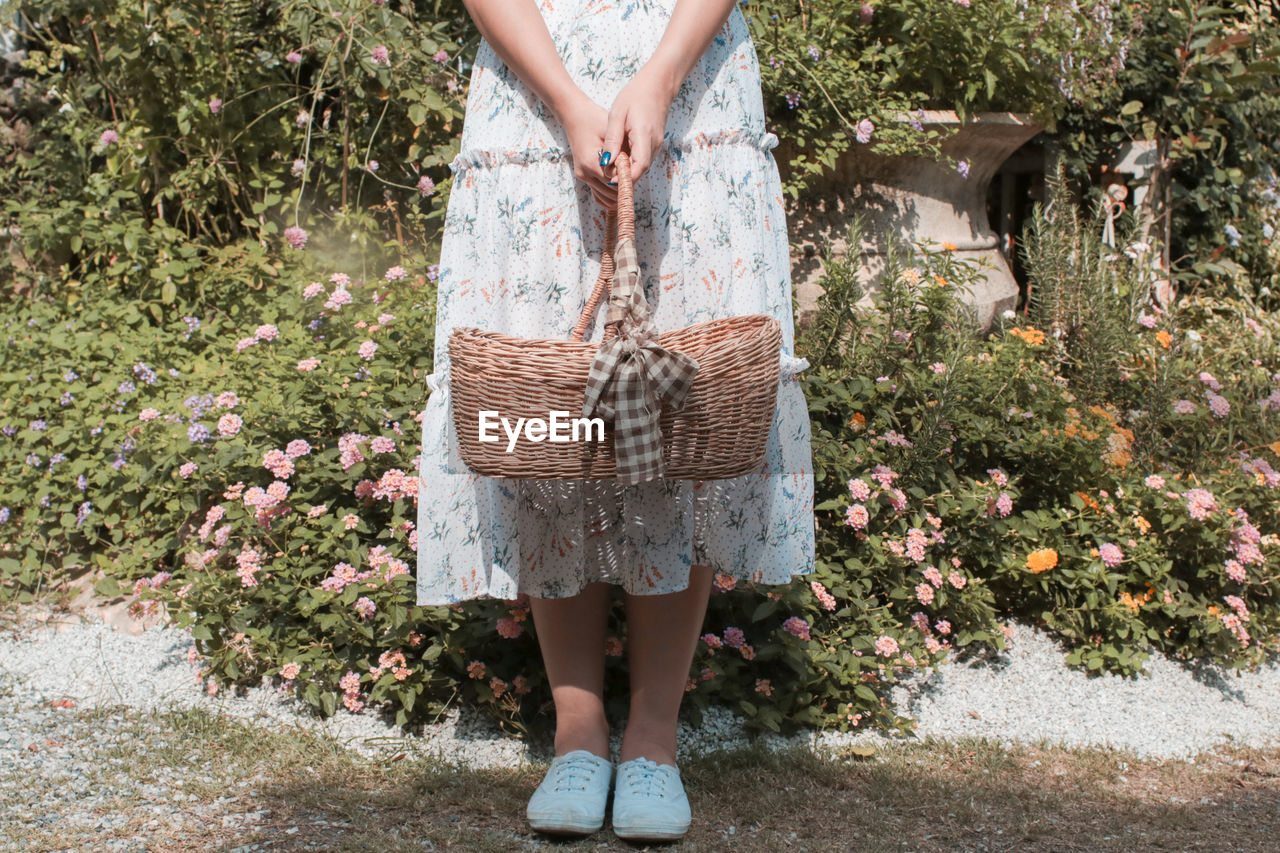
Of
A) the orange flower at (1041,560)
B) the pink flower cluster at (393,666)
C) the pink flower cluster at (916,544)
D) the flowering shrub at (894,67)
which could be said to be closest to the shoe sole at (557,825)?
the pink flower cluster at (393,666)

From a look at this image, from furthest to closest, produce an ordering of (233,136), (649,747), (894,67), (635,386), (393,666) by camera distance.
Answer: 1. (233,136)
2. (894,67)
3. (393,666)
4. (649,747)
5. (635,386)

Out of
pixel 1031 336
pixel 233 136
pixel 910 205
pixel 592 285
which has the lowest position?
pixel 592 285

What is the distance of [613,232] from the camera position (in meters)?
1.54

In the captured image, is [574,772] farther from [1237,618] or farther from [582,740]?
[1237,618]

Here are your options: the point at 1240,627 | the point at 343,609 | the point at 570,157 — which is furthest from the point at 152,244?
the point at 1240,627

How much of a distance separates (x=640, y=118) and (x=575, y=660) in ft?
3.06

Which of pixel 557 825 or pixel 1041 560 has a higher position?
pixel 1041 560

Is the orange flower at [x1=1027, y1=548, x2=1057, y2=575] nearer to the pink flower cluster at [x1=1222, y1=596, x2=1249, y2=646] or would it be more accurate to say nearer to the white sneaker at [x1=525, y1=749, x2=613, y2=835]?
the pink flower cluster at [x1=1222, y1=596, x2=1249, y2=646]

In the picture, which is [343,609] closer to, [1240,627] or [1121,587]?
[1121,587]

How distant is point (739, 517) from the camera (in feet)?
5.67

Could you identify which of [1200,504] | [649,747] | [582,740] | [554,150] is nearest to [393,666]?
[582,740]

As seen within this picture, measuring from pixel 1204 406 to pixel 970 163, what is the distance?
1081 millimetres

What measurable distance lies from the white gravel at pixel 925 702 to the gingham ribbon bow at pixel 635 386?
0.88m

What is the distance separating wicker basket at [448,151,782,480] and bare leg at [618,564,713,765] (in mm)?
398
